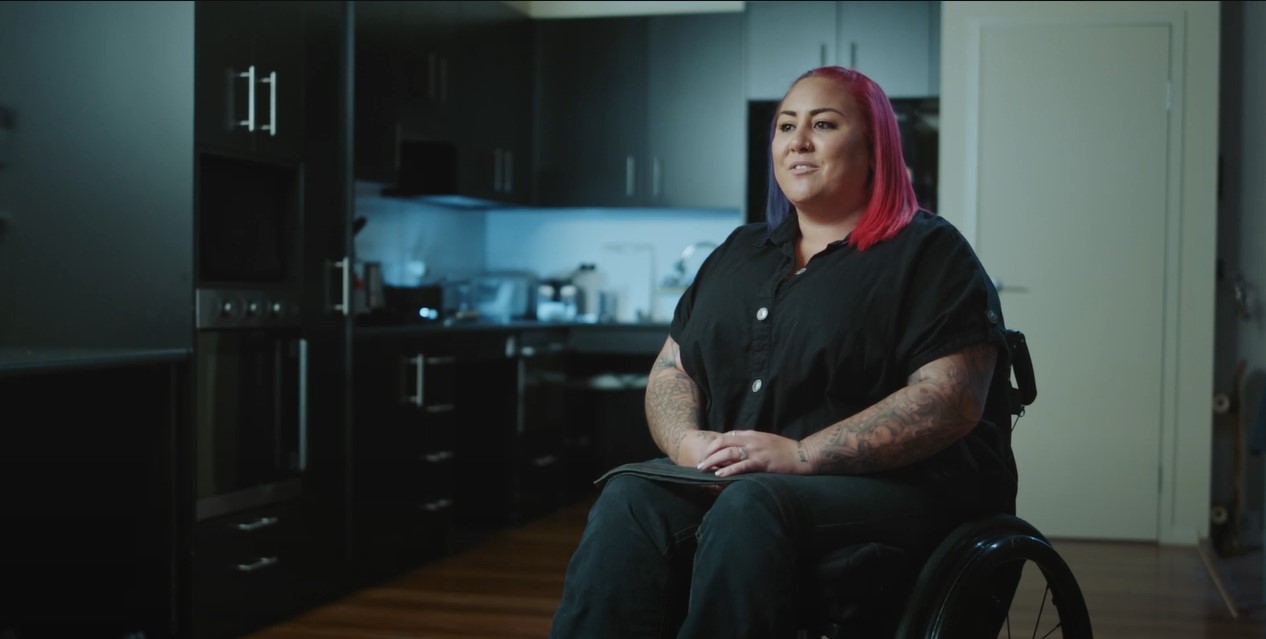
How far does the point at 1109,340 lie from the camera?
186 inches

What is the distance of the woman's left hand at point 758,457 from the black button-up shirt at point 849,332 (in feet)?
0.25

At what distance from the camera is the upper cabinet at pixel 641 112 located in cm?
550

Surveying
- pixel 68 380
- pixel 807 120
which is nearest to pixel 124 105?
pixel 68 380

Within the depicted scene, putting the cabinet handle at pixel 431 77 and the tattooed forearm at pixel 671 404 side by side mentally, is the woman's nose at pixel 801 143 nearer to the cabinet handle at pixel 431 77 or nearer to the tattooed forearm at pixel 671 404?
the tattooed forearm at pixel 671 404

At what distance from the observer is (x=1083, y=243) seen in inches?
186

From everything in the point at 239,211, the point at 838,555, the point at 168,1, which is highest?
the point at 168,1

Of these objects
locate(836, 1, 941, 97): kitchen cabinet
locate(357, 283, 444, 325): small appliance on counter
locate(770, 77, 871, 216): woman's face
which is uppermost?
locate(836, 1, 941, 97): kitchen cabinet

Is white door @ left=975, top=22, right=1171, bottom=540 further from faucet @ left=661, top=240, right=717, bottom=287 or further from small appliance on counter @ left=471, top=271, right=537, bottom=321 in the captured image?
small appliance on counter @ left=471, top=271, right=537, bottom=321

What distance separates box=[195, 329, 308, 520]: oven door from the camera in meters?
3.13

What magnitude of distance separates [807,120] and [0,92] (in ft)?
6.08

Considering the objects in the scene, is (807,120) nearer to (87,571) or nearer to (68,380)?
(68,380)

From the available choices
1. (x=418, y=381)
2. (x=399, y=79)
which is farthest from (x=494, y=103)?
(x=418, y=381)

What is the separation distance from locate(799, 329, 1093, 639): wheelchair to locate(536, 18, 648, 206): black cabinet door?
3.75 metres

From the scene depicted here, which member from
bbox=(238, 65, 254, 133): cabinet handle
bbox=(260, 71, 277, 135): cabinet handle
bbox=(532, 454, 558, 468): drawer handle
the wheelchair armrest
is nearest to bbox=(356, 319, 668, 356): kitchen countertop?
bbox=(532, 454, 558, 468): drawer handle
